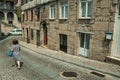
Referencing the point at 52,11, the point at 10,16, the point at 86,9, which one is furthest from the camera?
the point at 10,16

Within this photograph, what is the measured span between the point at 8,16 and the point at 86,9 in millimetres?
41684

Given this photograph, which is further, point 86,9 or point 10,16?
point 10,16

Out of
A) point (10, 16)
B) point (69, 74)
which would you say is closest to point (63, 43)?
point (69, 74)

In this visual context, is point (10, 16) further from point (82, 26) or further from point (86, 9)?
point (86, 9)

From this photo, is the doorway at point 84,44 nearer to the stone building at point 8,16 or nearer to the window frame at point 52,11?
the window frame at point 52,11

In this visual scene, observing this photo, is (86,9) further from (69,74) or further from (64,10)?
(69,74)

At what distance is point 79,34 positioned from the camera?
14.0 metres

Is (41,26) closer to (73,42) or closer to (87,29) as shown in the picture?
(73,42)

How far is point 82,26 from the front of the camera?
43.5ft

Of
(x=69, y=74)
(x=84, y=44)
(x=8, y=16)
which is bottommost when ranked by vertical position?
(x=69, y=74)

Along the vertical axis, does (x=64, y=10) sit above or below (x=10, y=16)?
below

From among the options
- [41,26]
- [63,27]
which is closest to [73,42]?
[63,27]

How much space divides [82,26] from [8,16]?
1631 inches

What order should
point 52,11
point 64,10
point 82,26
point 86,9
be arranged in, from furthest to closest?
point 52,11, point 64,10, point 82,26, point 86,9
